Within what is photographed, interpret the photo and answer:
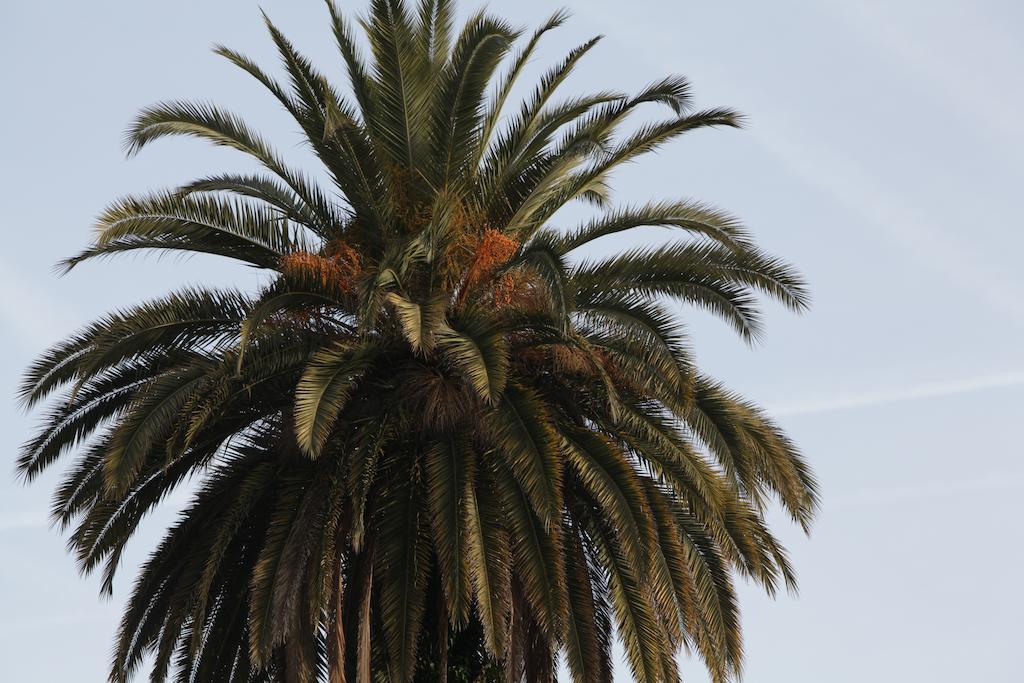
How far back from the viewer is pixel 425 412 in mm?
16797

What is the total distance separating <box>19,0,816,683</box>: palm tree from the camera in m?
16.2

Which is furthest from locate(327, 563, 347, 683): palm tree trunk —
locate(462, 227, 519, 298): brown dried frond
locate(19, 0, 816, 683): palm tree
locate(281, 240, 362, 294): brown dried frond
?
locate(462, 227, 519, 298): brown dried frond

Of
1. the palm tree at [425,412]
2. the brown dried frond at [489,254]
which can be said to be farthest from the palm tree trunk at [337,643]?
the brown dried frond at [489,254]

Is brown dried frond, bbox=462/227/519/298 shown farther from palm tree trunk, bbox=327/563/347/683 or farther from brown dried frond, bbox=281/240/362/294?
palm tree trunk, bbox=327/563/347/683

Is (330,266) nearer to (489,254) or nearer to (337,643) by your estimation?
(489,254)

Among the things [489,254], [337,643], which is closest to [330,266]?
[489,254]

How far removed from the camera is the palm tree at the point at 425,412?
53.2 feet

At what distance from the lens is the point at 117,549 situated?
18406 mm

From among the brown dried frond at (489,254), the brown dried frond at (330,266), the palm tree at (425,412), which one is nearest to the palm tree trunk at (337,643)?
the palm tree at (425,412)

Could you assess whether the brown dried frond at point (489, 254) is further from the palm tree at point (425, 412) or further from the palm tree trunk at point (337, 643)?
the palm tree trunk at point (337, 643)

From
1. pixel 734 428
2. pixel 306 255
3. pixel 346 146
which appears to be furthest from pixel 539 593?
pixel 346 146

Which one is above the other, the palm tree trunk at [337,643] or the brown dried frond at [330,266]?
the brown dried frond at [330,266]

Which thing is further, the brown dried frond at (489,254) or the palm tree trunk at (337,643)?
the brown dried frond at (489,254)

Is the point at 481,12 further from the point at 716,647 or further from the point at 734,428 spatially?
the point at 716,647
